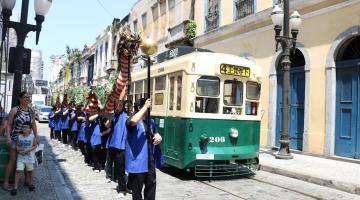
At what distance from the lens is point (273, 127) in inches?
658

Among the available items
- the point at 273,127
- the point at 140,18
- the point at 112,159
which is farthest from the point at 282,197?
the point at 140,18

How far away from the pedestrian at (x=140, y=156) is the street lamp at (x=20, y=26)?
3.85 metres

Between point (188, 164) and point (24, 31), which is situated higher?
point (24, 31)

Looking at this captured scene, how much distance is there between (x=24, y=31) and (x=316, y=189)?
680 centimetres

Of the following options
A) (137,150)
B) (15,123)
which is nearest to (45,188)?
(15,123)

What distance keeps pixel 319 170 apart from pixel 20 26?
7664mm

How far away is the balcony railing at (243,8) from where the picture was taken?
18547 millimetres

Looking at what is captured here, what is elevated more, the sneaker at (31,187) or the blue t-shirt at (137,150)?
the blue t-shirt at (137,150)

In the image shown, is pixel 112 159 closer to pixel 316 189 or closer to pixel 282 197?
pixel 282 197

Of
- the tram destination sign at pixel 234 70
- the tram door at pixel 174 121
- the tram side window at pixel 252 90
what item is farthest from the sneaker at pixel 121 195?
the tram side window at pixel 252 90

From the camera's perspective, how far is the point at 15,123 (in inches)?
304

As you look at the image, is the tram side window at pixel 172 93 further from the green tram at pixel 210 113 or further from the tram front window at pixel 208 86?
the tram front window at pixel 208 86

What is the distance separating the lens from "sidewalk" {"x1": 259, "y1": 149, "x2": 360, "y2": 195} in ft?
30.7

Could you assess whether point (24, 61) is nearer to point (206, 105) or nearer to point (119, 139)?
point (119, 139)
